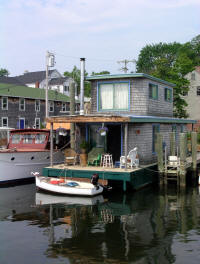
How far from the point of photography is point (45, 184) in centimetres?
1666

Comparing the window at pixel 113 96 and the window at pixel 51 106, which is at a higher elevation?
the window at pixel 51 106

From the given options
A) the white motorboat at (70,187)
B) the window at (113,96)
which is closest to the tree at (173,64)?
the window at (113,96)

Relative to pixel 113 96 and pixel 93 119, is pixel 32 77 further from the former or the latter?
pixel 93 119

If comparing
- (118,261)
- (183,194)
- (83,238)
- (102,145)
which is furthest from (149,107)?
(118,261)

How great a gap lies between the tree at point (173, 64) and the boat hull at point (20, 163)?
2119cm

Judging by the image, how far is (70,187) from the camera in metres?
15.9

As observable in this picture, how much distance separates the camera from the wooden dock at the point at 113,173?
16.4 meters

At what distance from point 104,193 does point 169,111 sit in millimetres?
9657

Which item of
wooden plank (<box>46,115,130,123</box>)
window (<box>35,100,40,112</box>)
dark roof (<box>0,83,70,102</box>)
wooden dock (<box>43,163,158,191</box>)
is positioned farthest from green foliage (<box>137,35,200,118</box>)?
wooden plank (<box>46,115,130,123</box>)

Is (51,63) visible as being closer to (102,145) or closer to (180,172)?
(102,145)

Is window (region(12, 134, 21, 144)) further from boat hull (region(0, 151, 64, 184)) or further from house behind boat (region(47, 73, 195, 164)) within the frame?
house behind boat (region(47, 73, 195, 164))

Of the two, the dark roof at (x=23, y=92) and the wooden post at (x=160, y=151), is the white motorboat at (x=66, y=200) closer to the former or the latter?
the wooden post at (x=160, y=151)

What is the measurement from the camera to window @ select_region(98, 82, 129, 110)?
67.1ft

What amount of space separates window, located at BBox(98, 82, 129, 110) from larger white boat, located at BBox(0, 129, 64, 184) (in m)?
4.31
